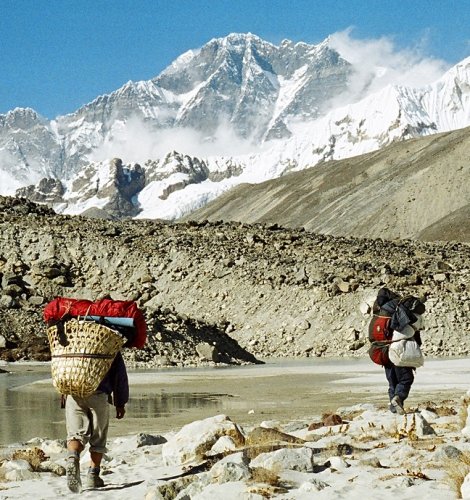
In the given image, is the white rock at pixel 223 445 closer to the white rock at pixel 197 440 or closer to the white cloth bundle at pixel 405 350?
the white rock at pixel 197 440

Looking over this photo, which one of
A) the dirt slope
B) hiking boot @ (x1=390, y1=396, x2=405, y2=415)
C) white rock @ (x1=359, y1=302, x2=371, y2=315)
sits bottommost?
hiking boot @ (x1=390, y1=396, x2=405, y2=415)

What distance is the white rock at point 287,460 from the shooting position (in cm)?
878

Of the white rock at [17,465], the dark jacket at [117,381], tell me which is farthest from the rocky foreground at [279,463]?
the dark jacket at [117,381]

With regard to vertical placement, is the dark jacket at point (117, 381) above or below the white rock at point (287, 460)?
above

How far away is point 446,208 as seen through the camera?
11262 centimetres

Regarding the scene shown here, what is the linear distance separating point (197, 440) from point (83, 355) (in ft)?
6.68

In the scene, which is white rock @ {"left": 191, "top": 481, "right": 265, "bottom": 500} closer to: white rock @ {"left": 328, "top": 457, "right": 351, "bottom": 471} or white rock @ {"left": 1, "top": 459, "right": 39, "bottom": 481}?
white rock @ {"left": 328, "top": 457, "right": 351, "bottom": 471}

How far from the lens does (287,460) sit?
890 centimetres


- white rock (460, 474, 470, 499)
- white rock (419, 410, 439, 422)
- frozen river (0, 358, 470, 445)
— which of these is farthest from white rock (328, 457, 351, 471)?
frozen river (0, 358, 470, 445)

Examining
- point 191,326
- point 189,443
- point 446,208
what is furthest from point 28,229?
point 446,208

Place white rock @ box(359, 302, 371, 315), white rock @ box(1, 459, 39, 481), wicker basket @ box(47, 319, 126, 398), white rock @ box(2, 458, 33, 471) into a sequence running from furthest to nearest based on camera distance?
white rock @ box(359, 302, 371, 315) < white rock @ box(2, 458, 33, 471) < white rock @ box(1, 459, 39, 481) < wicker basket @ box(47, 319, 126, 398)

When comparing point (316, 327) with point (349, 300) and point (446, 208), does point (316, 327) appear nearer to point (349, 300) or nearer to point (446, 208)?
point (349, 300)

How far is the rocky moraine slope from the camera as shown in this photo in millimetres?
34312

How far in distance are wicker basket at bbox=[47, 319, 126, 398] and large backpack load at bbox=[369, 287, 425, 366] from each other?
398cm
